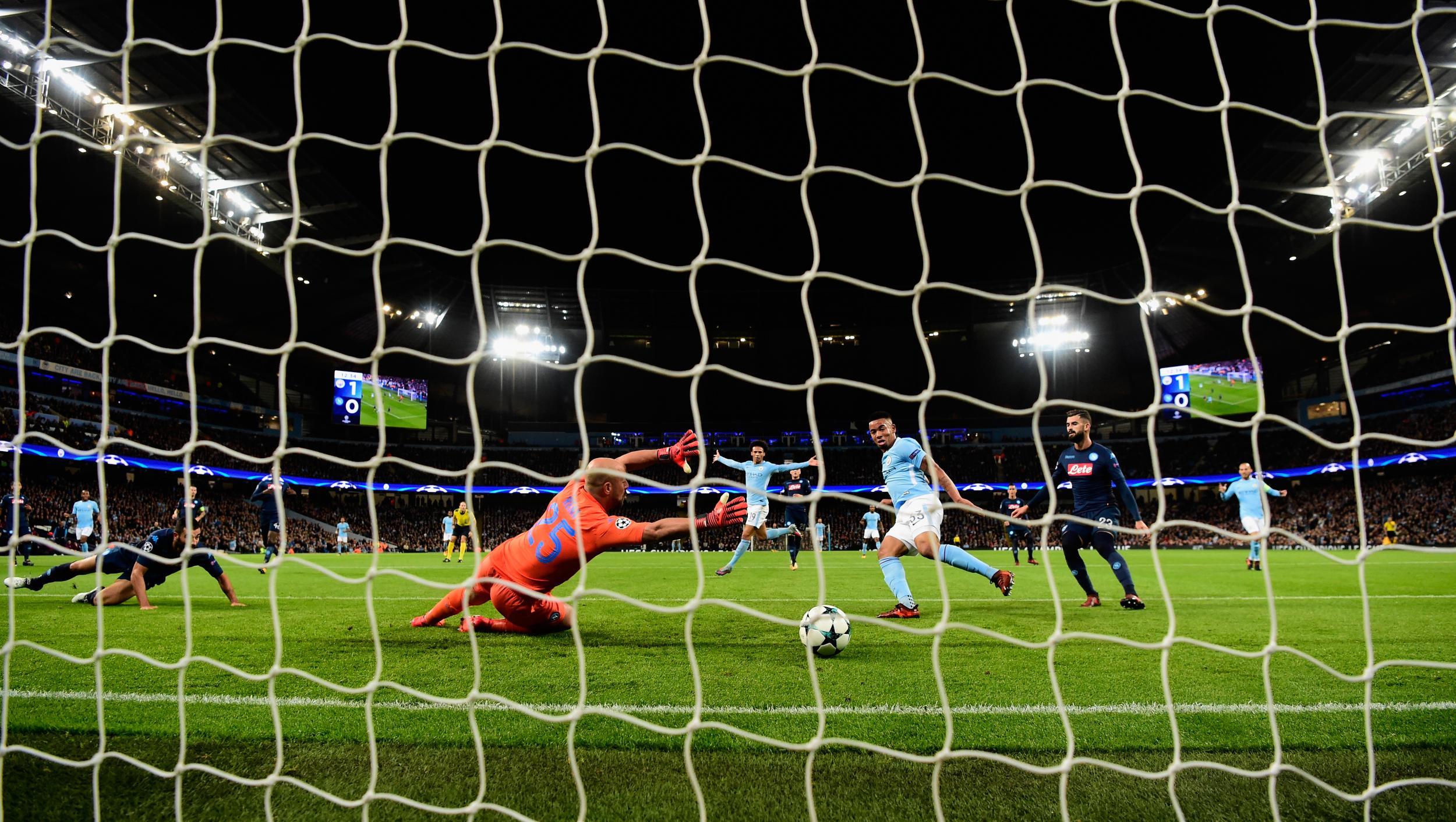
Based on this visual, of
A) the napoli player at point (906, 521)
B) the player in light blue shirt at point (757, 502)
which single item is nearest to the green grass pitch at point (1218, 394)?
the player in light blue shirt at point (757, 502)

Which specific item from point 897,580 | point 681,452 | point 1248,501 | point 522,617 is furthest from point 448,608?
point 1248,501

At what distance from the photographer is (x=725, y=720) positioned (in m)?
3.22

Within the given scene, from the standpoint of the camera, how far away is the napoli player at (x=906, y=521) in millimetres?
6312

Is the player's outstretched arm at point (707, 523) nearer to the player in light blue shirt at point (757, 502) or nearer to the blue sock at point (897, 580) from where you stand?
the blue sock at point (897, 580)

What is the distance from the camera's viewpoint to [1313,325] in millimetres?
34062

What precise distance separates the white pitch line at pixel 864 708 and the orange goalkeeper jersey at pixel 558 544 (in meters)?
1.80

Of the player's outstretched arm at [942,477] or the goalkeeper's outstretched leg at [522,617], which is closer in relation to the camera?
the player's outstretched arm at [942,477]

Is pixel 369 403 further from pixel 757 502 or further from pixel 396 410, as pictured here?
pixel 757 502

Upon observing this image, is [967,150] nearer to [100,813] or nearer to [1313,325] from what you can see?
[100,813]

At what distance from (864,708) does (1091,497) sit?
4947 mm

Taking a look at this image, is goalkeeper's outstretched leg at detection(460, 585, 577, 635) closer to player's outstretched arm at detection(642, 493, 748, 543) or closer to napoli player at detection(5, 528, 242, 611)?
player's outstretched arm at detection(642, 493, 748, 543)

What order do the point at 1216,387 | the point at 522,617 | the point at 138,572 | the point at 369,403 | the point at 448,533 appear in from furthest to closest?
the point at 369,403, the point at 1216,387, the point at 448,533, the point at 138,572, the point at 522,617

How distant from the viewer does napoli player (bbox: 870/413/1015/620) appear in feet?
20.7

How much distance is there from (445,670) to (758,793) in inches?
100
